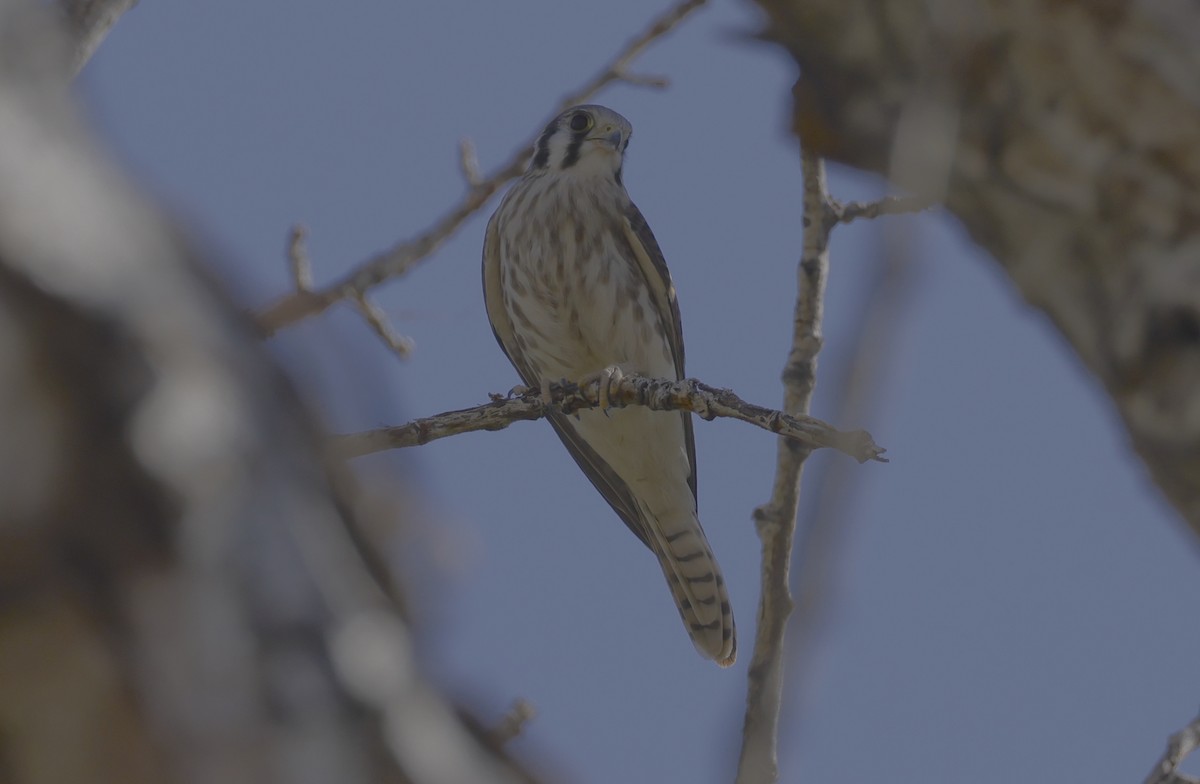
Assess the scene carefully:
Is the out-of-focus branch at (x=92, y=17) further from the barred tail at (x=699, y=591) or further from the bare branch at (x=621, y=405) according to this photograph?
the barred tail at (x=699, y=591)

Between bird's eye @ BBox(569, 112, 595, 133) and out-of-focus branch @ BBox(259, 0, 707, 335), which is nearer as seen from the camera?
out-of-focus branch @ BBox(259, 0, 707, 335)

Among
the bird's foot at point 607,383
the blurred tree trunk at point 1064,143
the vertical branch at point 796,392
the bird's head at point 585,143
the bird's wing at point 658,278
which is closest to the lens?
the blurred tree trunk at point 1064,143

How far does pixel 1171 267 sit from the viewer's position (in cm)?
107

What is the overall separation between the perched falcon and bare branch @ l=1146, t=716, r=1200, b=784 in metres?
2.62

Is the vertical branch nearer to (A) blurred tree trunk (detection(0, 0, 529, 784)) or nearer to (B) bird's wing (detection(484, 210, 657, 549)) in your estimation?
(B) bird's wing (detection(484, 210, 657, 549))

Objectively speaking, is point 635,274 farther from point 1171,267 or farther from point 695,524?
point 1171,267

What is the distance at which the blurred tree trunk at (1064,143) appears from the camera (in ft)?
3.49

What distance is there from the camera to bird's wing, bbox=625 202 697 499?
582 cm

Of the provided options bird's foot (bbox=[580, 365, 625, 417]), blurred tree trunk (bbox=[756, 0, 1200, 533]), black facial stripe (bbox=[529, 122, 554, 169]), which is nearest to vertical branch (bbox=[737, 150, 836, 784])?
bird's foot (bbox=[580, 365, 625, 417])

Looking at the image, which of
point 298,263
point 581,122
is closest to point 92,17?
point 298,263

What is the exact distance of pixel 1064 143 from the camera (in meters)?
1.12

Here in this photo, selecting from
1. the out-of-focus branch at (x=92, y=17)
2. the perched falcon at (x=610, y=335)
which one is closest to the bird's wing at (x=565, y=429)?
the perched falcon at (x=610, y=335)

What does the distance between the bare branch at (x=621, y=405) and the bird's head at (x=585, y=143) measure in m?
2.02

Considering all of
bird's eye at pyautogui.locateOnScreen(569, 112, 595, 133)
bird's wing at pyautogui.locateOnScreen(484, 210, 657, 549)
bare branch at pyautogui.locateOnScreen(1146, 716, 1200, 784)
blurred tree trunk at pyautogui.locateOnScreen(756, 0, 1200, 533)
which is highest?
blurred tree trunk at pyautogui.locateOnScreen(756, 0, 1200, 533)
